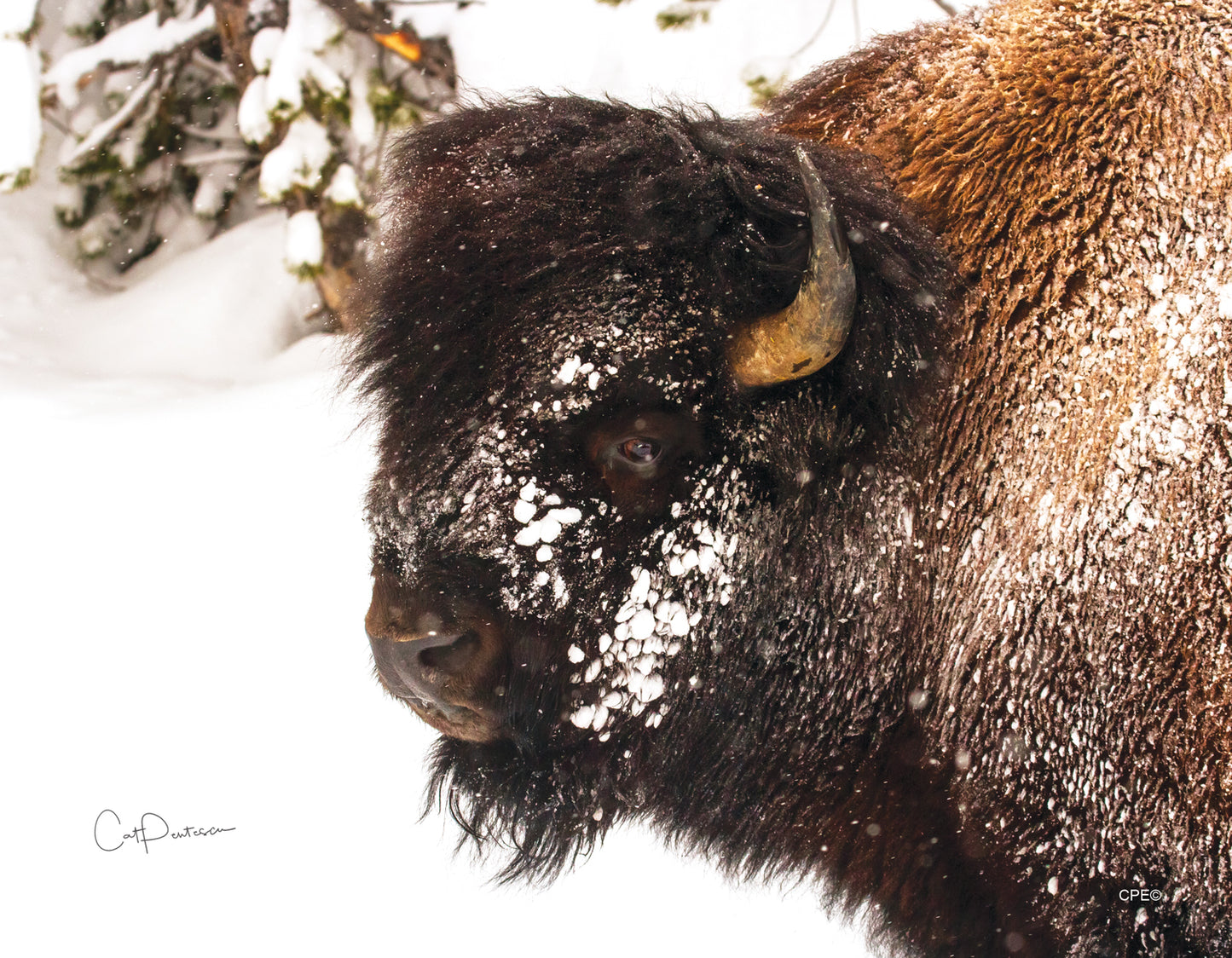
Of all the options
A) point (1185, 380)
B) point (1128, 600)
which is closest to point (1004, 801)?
point (1128, 600)

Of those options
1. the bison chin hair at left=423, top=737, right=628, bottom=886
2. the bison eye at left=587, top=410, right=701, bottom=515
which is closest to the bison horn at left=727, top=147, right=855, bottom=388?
the bison eye at left=587, top=410, right=701, bottom=515

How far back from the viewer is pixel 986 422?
1.63 meters

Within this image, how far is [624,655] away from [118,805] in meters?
2.23

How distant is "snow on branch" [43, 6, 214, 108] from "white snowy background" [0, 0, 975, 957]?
1.47 m

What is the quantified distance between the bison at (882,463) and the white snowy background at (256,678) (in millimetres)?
509

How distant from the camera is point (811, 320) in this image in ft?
4.65

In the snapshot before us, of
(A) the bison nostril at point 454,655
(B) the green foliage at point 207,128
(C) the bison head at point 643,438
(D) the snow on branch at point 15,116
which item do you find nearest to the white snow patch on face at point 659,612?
(C) the bison head at point 643,438

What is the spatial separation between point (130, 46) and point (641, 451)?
5.37 meters

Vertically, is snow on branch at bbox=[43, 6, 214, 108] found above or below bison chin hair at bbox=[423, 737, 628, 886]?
below

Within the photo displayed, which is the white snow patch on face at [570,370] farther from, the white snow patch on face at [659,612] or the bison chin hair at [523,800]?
the bison chin hair at [523,800]

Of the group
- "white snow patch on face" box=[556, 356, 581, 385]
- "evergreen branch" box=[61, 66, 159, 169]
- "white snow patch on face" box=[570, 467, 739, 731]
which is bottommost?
"evergreen branch" box=[61, 66, 159, 169]
